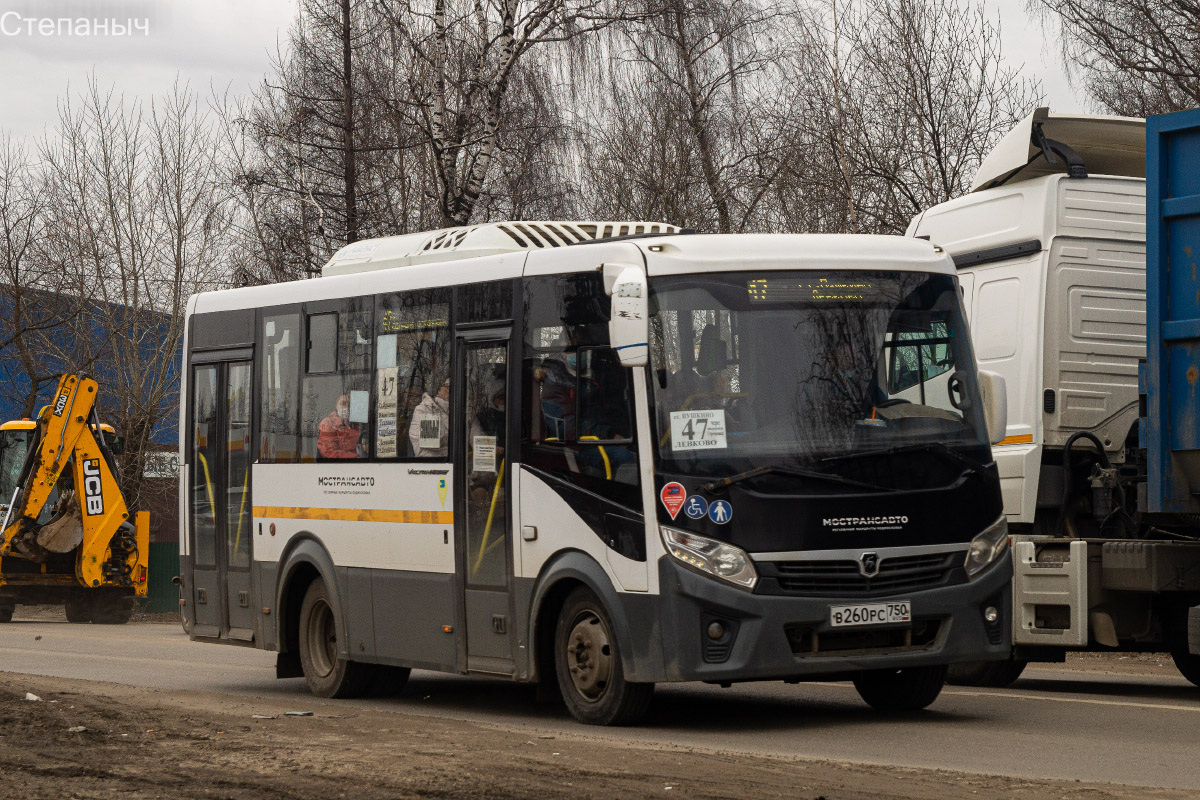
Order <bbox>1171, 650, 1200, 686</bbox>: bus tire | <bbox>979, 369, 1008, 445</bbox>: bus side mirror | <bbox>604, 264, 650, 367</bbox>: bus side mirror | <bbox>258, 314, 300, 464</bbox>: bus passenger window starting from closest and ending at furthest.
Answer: <bbox>604, 264, 650, 367</bbox>: bus side mirror, <bbox>979, 369, 1008, 445</bbox>: bus side mirror, <bbox>1171, 650, 1200, 686</bbox>: bus tire, <bbox>258, 314, 300, 464</bbox>: bus passenger window

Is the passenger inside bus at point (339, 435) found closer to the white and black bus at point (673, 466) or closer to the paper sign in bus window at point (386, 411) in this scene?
the white and black bus at point (673, 466)

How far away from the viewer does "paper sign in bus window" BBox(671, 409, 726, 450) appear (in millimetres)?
10062

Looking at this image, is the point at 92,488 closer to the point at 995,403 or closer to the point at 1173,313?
the point at 995,403

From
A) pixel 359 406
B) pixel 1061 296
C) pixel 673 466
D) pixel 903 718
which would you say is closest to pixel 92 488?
pixel 359 406

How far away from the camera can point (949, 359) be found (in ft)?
35.4

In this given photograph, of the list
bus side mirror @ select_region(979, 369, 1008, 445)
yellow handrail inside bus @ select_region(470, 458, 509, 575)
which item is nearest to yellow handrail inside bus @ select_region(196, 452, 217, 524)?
yellow handrail inside bus @ select_region(470, 458, 509, 575)

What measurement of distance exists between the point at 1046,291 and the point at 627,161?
15.8m

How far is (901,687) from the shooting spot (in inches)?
452

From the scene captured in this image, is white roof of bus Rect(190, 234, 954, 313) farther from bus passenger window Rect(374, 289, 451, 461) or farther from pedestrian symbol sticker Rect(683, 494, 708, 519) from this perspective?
pedestrian symbol sticker Rect(683, 494, 708, 519)

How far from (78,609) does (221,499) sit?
15.4 meters

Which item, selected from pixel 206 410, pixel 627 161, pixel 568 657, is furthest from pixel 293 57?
pixel 568 657

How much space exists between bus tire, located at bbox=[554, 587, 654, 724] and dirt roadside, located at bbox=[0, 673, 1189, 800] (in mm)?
406

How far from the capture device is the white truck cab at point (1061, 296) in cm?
1304

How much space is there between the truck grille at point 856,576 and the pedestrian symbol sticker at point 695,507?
1.36 feet
